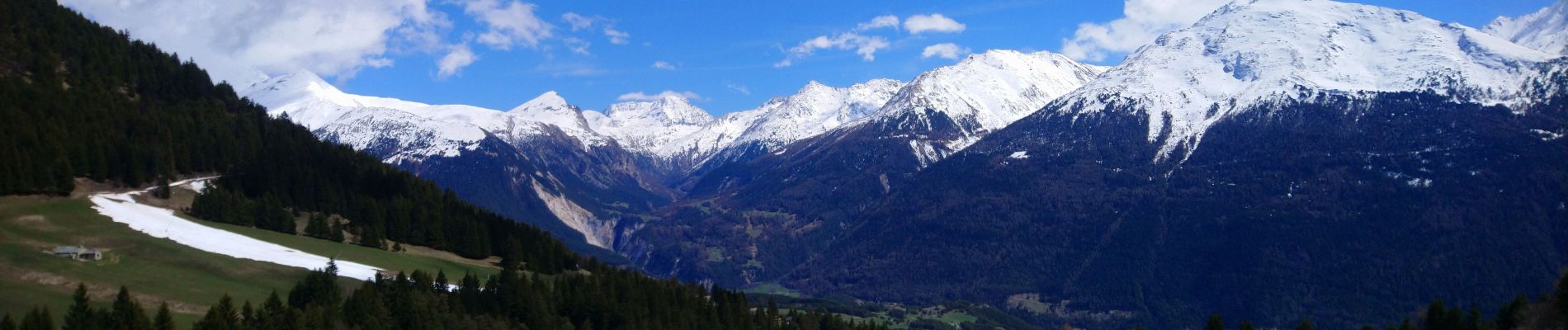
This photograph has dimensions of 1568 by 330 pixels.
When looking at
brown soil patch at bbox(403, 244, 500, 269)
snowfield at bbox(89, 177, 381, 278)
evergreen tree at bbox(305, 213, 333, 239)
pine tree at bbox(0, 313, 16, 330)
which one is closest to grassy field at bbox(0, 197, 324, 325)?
snowfield at bbox(89, 177, 381, 278)

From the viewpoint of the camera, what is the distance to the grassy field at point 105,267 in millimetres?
103938

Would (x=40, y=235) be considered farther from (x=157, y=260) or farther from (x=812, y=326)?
(x=812, y=326)

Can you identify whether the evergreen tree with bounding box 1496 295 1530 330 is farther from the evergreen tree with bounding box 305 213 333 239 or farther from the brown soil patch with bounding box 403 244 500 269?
the evergreen tree with bounding box 305 213 333 239

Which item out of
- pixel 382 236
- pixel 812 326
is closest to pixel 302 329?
pixel 382 236

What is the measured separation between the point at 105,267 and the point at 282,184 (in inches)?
2552

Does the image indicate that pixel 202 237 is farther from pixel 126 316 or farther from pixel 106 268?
pixel 126 316

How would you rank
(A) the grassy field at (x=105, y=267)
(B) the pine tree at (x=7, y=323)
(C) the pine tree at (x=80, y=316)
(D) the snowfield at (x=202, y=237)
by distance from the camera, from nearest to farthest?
1. (B) the pine tree at (x=7, y=323)
2. (C) the pine tree at (x=80, y=316)
3. (A) the grassy field at (x=105, y=267)
4. (D) the snowfield at (x=202, y=237)

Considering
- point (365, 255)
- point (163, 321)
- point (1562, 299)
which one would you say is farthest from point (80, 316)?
point (1562, 299)

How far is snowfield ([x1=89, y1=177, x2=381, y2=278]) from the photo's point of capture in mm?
132625

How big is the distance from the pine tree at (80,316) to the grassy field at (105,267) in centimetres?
276

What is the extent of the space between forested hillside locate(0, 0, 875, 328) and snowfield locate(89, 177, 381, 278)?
228 inches

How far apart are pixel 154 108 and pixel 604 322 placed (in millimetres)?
79304

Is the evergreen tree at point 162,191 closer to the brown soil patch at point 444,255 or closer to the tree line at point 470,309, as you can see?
the brown soil patch at point 444,255

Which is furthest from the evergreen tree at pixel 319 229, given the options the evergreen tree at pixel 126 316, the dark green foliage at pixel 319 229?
the evergreen tree at pixel 126 316
